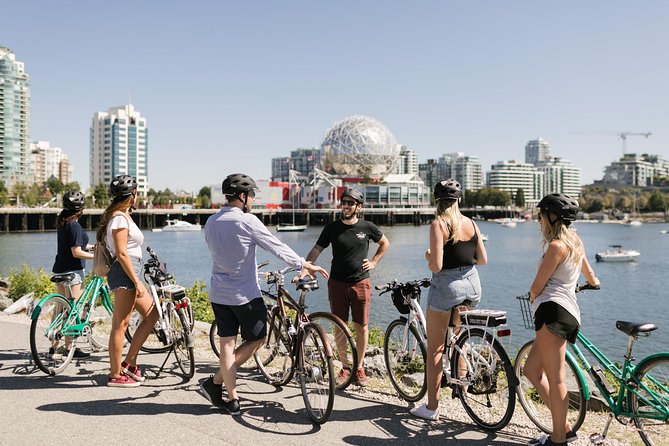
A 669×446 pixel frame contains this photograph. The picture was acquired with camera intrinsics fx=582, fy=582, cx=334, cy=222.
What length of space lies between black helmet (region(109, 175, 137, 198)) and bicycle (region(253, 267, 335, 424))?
1.89 metres

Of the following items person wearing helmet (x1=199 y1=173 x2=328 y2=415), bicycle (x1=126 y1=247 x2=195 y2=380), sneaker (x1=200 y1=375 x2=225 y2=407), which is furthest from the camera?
bicycle (x1=126 y1=247 x2=195 y2=380)

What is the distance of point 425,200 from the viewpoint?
546 ft

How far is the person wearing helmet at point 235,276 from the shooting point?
564cm

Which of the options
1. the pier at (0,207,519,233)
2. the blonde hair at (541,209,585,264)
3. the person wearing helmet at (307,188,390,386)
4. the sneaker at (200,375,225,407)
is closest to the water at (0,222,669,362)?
the blonde hair at (541,209,585,264)

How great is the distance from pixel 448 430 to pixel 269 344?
2.58 m

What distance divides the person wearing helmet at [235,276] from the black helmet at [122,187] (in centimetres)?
146

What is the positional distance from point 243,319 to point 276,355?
162 centimetres

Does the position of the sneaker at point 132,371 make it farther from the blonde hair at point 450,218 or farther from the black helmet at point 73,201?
the blonde hair at point 450,218

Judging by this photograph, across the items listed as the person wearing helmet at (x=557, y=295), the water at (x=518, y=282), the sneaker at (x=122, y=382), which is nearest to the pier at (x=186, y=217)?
the water at (x=518, y=282)

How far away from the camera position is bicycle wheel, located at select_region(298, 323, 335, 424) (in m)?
5.47

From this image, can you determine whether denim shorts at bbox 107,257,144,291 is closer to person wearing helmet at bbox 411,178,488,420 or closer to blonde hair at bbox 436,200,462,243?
person wearing helmet at bbox 411,178,488,420

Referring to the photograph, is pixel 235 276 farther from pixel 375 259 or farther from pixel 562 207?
pixel 562 207

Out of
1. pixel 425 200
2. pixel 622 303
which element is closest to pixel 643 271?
pixel 622 303

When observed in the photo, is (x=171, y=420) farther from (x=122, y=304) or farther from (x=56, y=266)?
(x=56, y=266)
